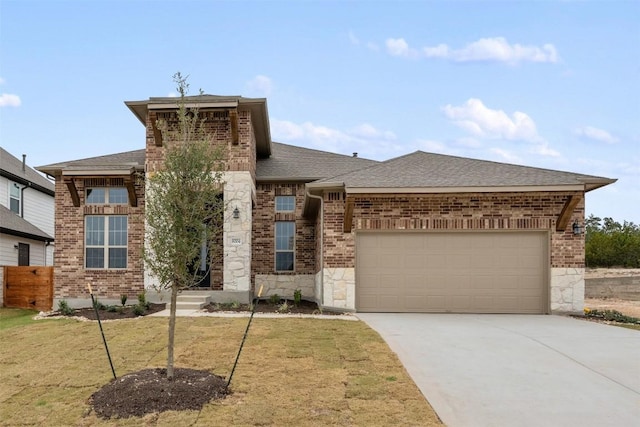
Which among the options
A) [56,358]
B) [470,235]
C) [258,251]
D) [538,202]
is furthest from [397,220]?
[56,358]

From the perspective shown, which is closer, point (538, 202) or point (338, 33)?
point (538, 202)

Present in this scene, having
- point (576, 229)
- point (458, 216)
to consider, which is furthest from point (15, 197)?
point (576, 229)

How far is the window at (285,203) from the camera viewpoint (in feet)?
51.9

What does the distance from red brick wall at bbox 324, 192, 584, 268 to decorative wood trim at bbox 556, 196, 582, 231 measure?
121 mm

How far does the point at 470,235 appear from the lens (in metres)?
11.9

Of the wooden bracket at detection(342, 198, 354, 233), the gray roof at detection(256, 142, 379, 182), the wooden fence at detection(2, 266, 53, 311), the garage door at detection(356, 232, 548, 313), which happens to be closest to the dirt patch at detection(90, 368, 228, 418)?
the wooden bracket at detection(342, 198, 354, 233)

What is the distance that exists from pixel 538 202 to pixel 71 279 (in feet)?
44.5

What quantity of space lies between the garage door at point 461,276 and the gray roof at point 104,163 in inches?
312

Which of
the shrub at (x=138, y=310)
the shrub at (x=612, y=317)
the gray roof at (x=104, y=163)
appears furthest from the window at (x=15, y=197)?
the shrub at (x=612, y=317)

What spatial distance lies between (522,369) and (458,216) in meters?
5.78

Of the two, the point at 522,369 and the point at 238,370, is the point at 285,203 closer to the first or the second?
the point at 238,370

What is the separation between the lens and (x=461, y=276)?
38.8 feet

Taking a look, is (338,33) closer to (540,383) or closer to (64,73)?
(64,73)

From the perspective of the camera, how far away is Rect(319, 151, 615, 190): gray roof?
11.5 metres
